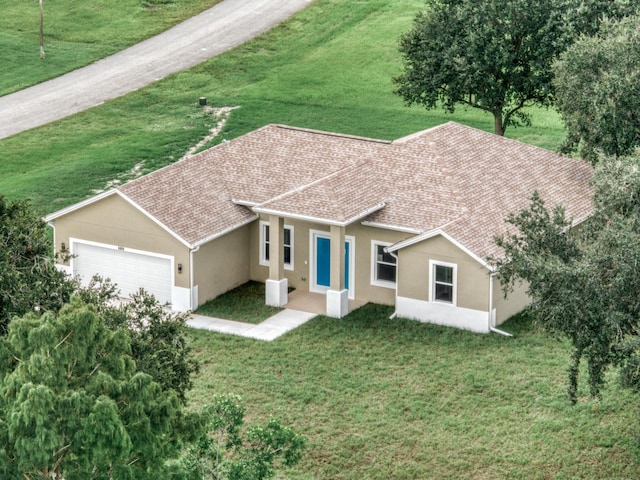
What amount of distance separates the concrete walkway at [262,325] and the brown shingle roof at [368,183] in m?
2.37

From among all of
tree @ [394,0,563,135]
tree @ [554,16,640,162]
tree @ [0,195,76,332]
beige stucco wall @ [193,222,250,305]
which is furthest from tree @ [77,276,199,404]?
tree @ [394,0,563,135]

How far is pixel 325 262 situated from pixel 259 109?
21.9 m

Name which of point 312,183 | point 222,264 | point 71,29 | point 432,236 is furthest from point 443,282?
point 71,29

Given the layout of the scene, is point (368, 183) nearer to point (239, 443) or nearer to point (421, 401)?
point (421, 401)

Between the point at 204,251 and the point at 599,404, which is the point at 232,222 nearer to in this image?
the point at 204,251

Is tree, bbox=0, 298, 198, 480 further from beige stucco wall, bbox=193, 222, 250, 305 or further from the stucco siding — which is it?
the stucco siding

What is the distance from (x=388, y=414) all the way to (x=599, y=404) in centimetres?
504

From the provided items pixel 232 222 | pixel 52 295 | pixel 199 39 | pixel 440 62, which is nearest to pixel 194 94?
pixel 199 39

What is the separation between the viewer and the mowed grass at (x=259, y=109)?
5081cm

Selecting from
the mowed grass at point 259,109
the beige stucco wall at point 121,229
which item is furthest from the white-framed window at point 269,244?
the mowed grass at point 259,109

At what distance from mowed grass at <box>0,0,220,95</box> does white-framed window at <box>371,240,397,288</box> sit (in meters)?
29.5

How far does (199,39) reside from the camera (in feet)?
219

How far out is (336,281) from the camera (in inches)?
1422

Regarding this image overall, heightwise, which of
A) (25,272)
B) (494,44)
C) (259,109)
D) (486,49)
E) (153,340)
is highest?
(494,44)
